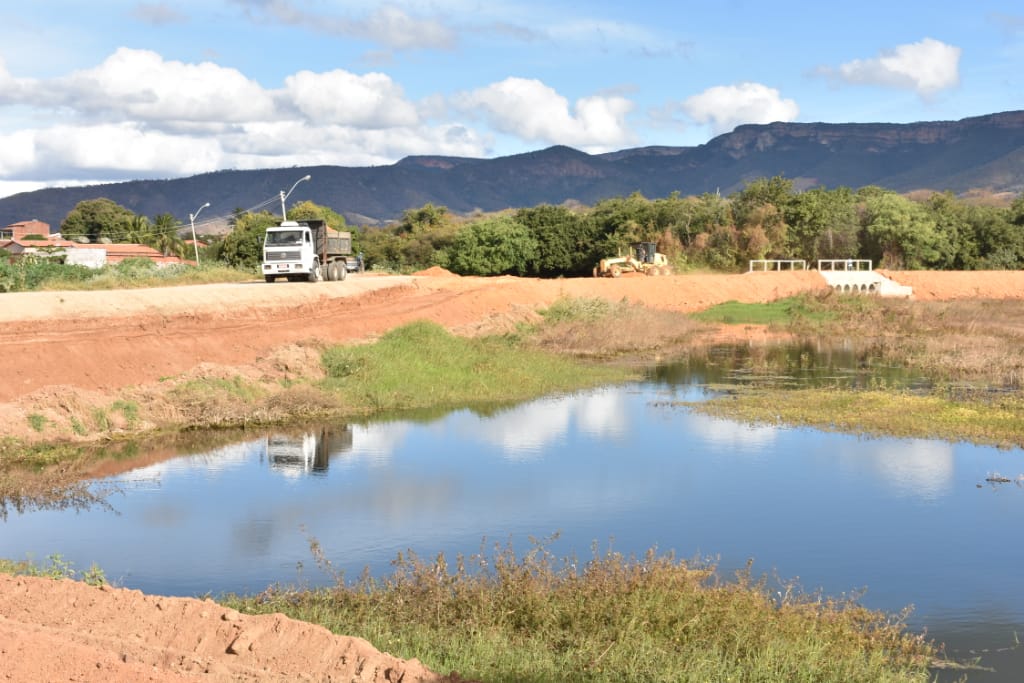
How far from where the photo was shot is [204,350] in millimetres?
30484

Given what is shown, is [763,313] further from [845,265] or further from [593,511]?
[593,511]

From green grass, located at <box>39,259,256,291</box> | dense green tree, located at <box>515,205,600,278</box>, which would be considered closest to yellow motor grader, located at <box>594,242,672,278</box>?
dense green tree, located at <box>515,205,600,278</box>

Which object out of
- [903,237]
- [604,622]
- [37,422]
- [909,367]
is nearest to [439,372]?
[37,422]

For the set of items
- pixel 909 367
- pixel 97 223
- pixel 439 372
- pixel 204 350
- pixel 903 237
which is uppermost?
pixel 97 223

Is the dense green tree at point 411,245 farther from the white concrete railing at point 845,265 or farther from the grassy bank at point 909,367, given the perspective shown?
the grassy bank at point 909,367

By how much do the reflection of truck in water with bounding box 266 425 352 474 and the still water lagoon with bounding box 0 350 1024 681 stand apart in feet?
0.27

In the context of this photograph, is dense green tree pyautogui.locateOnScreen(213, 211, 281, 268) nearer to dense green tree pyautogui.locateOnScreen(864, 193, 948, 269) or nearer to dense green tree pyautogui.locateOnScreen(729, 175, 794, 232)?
dense green tree pyautogui.locateOnScreen(729, 175, 794, 232)

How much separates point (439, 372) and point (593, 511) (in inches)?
579

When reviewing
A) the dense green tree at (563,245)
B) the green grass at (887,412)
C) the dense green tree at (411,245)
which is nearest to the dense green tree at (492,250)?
the dense green tree at (563,245)

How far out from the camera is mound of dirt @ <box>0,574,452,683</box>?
8922 millimetres

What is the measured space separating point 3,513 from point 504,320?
90.5ft

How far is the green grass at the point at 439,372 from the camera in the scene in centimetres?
2952

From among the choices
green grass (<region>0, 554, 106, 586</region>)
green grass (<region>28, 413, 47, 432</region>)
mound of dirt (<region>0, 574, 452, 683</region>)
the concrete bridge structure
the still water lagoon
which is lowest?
the still water lagoon

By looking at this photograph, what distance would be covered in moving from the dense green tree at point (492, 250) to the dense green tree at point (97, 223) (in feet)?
207
